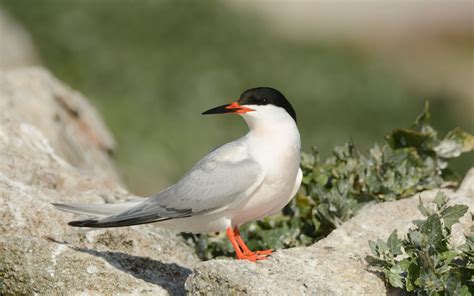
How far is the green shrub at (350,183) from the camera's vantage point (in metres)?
6.50

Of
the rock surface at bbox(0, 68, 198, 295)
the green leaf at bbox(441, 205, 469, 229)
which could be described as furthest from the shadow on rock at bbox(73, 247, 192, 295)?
the green leaf at bbox(441, 205, 469, 229)

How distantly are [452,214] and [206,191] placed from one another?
4.94 feet

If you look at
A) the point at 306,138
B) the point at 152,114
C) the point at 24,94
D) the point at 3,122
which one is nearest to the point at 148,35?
the point at 152,114

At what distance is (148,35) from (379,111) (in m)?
4.38

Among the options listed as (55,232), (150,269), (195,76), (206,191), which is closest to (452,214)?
(206,191)

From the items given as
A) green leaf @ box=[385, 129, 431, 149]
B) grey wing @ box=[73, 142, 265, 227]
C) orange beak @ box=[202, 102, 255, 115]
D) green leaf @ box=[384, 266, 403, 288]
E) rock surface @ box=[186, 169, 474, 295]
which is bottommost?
green leaf @ box=[384, 266, 403, 288]

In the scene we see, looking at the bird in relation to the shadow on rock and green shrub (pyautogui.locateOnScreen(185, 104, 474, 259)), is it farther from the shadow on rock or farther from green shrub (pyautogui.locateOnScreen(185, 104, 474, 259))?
green shrub (pyautogui.locateOnScreen(185, 104, 474, 259))

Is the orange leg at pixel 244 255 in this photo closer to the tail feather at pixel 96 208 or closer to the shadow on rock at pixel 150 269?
the shadow on rock at pixel 150 269

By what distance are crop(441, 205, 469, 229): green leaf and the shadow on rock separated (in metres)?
1.68

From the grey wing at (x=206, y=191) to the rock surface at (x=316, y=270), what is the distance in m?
0.45

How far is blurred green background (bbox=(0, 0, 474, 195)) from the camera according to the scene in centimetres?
1271

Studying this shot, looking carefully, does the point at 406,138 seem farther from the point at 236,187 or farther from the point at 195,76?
the point at 195,76

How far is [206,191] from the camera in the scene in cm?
542

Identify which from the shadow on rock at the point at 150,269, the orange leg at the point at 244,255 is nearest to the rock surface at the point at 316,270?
the orange leg at the point at 244,255
